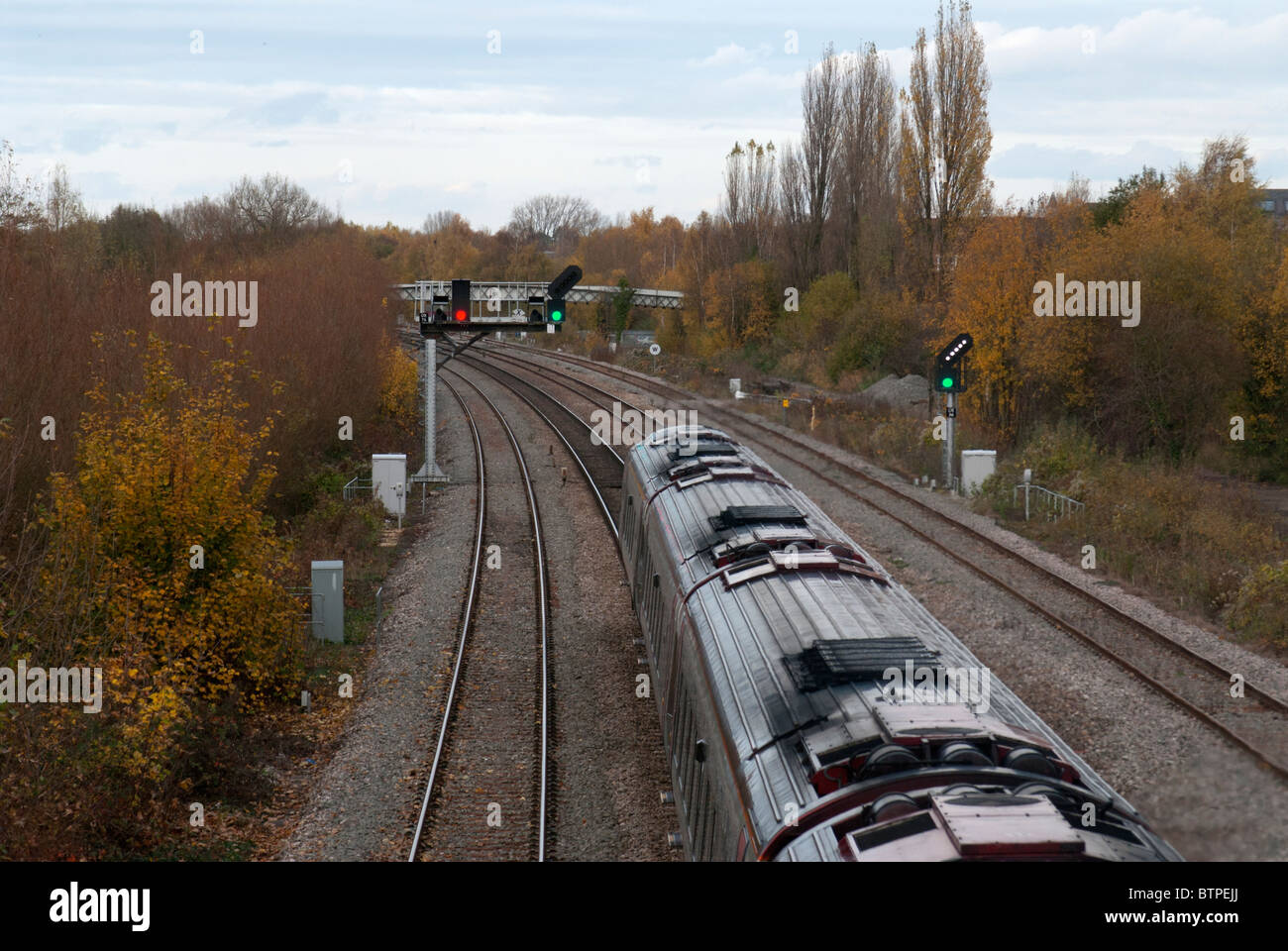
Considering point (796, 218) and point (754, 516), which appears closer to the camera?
point (754, 516)

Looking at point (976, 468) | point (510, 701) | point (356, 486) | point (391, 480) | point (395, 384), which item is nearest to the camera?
point (510, 701)

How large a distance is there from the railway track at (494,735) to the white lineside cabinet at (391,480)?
428 centimetres

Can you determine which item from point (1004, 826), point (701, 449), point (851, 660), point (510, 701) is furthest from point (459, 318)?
point (1004, 826)

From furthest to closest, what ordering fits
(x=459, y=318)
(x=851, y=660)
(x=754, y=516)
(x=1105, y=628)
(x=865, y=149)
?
(x=865, y=149) → (x=459, y=318) → (x=1105, y=628) → (x=754, y=516) → (x=851, y=660)

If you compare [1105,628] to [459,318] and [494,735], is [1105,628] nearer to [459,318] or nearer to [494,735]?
[494,735]

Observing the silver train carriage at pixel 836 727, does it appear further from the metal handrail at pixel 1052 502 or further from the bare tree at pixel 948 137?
the bare tree at pixel 948 137

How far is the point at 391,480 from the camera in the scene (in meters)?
23.2

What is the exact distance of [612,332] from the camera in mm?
68312

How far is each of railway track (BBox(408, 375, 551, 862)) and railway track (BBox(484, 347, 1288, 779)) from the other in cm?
652

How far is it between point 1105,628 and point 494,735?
8875 millimetres

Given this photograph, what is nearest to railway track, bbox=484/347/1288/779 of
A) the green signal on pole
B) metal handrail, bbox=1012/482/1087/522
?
metal handrail, bbox=1012/482/1087/522

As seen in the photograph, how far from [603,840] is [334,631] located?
7105 mm

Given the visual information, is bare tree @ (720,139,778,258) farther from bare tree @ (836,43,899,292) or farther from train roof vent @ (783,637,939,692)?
train roof vent @ (783,637,939,692)

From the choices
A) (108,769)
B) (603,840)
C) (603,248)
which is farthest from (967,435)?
(603,248)
